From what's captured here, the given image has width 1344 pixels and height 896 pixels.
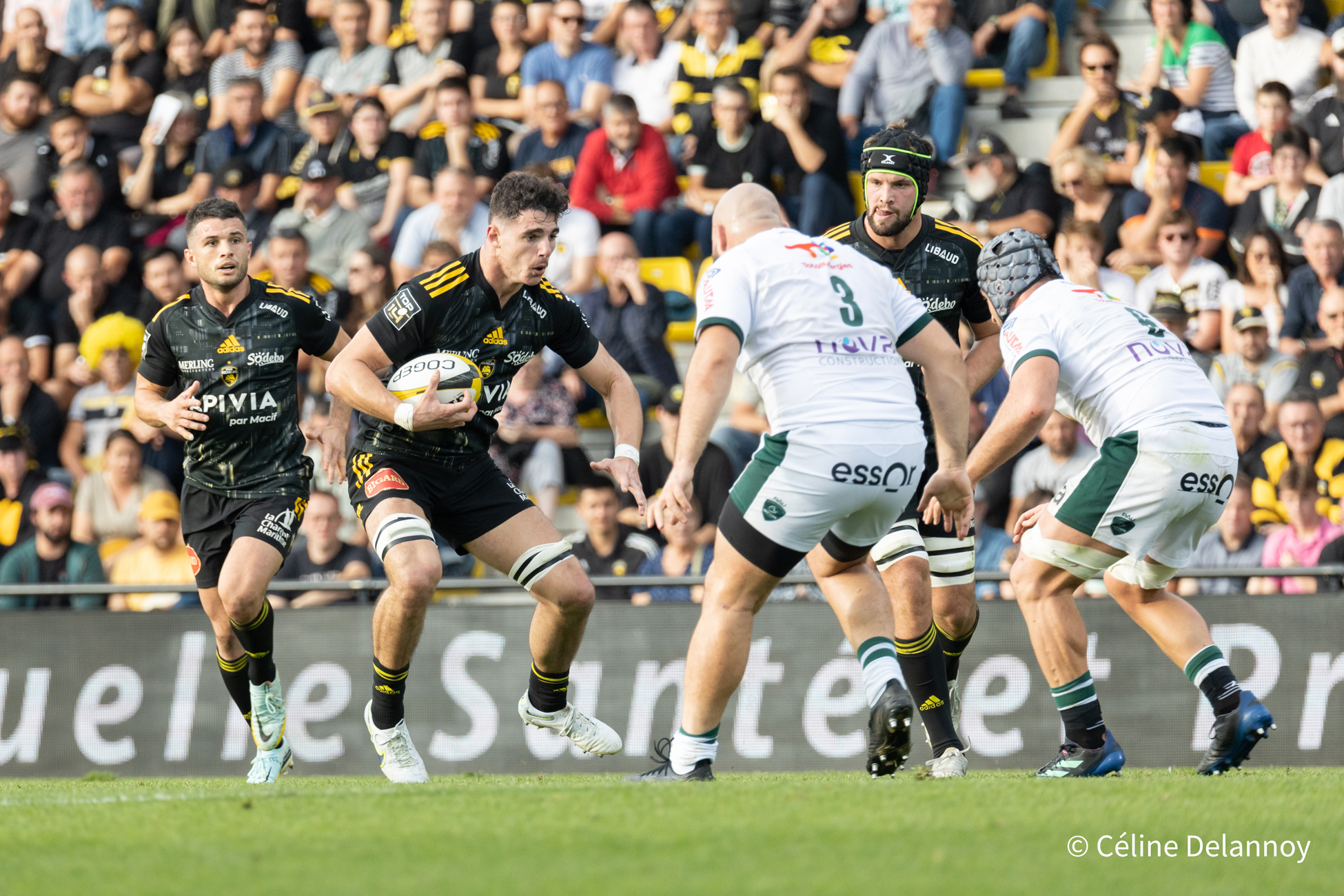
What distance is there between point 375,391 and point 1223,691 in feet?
12.9

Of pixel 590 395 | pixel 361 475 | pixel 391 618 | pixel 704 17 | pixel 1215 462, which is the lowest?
pixel 590 395

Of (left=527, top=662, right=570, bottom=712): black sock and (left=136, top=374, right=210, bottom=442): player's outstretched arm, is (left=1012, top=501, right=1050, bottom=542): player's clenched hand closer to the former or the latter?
(left=527, top=662, right=570, bottom=712): black sock

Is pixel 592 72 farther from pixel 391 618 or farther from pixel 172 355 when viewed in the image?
pixel 391 618

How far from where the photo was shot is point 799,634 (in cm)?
1009

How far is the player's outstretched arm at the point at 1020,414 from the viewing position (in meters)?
6.36

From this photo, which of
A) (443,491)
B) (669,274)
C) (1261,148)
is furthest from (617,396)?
(1261,148)

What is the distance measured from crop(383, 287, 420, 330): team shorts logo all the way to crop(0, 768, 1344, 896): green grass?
208 cm

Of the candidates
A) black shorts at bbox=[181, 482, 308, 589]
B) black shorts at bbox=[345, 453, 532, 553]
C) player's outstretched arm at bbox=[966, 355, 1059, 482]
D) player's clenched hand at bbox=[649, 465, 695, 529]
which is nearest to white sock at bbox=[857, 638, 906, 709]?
player's outstretched arm at bbox=[966, 355, 1059, 482]

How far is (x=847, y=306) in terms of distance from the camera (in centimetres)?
595

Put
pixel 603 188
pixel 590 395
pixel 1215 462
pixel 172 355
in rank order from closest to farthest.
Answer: pixel 1215 462
pixel 172 355
pixel 590 395
pixel 603 188

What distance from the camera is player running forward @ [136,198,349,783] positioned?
306 inches

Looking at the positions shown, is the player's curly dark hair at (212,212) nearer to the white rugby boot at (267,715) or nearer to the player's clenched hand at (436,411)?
the player's clenched hand at (436,411)

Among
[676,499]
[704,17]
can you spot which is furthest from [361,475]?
[704,17]

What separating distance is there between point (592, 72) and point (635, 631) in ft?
21.6
